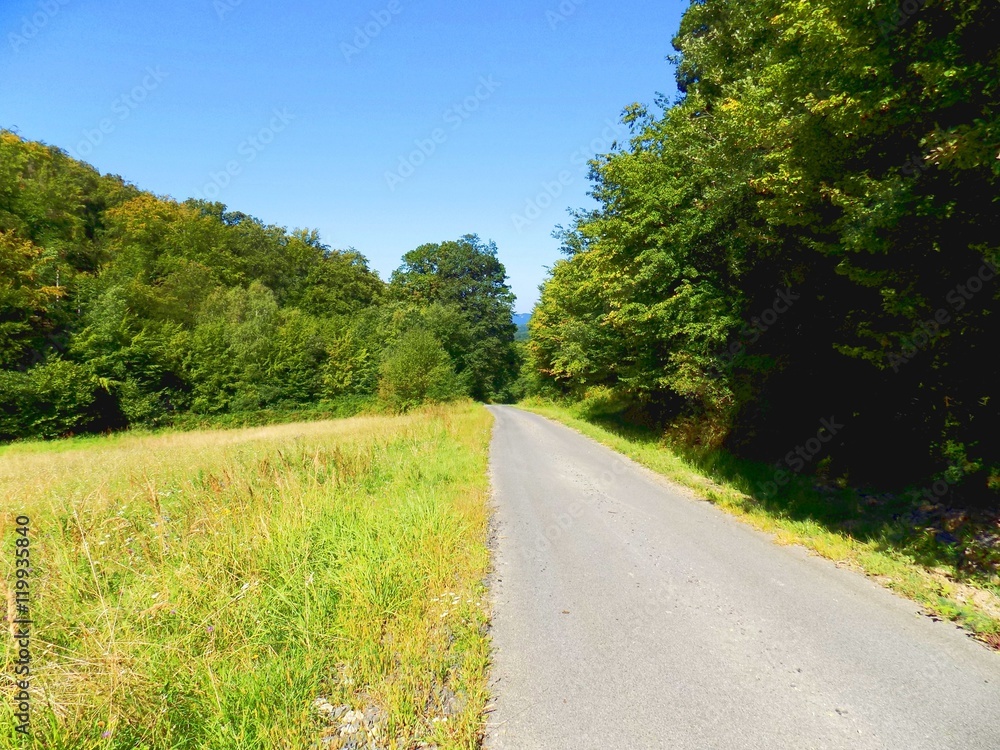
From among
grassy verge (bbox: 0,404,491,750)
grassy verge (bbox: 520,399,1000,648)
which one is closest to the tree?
grassy verge (bbox: 520,399,1000,648)

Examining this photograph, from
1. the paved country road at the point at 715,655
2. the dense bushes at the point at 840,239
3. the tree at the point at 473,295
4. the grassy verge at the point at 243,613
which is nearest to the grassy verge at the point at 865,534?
the paved country road at the point at 715,655

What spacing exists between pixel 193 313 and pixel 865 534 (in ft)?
152

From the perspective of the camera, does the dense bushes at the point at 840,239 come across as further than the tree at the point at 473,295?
No

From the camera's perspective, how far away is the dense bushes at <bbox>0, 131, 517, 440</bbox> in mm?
25438

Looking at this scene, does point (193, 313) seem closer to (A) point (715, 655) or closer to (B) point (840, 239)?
(B) point (840, 239)

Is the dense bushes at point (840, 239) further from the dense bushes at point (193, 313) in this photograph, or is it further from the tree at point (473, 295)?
the tree at point (473, 295)

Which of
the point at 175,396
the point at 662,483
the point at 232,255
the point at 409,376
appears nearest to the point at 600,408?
the point at 409,376

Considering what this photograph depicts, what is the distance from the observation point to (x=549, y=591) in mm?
4426

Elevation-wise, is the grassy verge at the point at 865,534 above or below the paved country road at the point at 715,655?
above

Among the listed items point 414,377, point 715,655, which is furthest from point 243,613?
point 414,377

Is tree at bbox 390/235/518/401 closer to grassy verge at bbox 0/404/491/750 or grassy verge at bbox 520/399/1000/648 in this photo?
grassy verge at bbox 520/399/1000/648

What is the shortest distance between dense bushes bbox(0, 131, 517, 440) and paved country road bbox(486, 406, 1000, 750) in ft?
86.3

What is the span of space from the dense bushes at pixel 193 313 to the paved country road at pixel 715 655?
86.3 feet

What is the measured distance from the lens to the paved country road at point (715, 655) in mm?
2559
